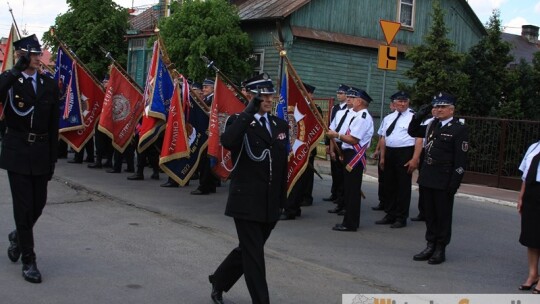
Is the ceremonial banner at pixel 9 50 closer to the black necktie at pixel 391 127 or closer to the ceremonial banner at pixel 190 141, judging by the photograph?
the ceremonial banner at pixel 190 141

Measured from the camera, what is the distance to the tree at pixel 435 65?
1620cm

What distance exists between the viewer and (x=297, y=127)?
8.80 m

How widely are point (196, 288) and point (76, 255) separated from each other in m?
1.63

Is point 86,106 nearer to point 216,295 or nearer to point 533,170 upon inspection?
point 216,295

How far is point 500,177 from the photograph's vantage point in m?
14.2

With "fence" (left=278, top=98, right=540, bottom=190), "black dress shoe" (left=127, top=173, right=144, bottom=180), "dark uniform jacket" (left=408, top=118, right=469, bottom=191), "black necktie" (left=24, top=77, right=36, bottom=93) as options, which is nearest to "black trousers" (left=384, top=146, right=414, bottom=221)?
"dark uniform jacket" (left=408, top=118, right=469, bottom=191)

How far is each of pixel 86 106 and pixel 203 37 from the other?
281 inches

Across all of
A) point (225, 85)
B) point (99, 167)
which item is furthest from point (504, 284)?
point (99, 167)

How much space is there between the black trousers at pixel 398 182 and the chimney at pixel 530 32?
47.3 metres

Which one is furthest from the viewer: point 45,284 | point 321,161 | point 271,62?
point 271,62

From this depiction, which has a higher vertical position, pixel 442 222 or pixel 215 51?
pixel 215 51

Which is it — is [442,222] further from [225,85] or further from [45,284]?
[225,85]

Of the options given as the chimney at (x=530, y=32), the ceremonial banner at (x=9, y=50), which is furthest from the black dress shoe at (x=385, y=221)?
the chimney at (x=530, y=32)

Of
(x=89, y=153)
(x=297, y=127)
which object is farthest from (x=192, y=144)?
(x=89, y=153)
